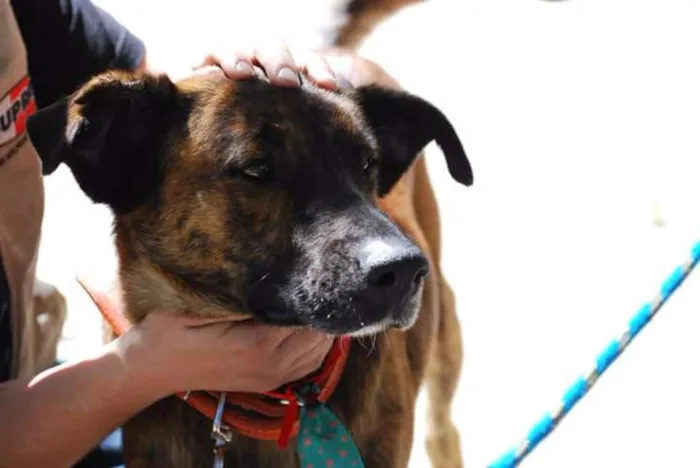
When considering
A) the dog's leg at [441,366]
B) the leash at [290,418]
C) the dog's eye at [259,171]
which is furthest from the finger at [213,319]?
the dog's leg at [441,366]

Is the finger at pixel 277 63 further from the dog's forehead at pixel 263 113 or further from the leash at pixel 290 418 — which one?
the leash at pixel 290 418

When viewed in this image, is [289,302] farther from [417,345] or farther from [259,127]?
[417,345]

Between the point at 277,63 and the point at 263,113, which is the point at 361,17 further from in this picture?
the point at 263,113

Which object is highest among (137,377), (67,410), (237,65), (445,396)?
(237,65)

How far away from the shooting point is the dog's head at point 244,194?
1173 millimetres

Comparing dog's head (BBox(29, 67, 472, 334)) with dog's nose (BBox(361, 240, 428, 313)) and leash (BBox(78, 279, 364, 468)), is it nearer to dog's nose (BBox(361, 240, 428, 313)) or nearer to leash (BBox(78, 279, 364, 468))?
dog's nose (BBox(361, 240, 428, 313))

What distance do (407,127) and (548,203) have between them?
5.53 feet

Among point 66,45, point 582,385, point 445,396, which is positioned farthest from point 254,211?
point 445,396

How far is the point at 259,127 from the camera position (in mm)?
1251

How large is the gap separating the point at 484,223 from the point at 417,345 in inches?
51.3

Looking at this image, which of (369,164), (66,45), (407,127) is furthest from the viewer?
(66,45)

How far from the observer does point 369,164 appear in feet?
4.53

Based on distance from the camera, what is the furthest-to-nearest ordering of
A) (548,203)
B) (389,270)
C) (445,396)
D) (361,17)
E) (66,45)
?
1. (548,203)
2. (445,396)
3. (361,17)
4. (66,45)
5. (389,270)

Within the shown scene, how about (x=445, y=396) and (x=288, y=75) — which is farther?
(x=445, y=396)
